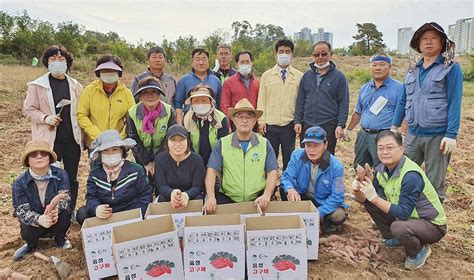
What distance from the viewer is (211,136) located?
161 inches

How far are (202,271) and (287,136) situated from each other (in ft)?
7.80

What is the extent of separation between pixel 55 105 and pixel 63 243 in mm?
1449

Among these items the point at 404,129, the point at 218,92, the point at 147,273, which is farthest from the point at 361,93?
the point at 147,273

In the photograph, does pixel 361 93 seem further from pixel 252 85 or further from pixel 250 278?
pixel 250 278

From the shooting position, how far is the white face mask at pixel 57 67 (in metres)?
3.95

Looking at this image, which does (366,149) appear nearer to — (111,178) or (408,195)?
(408,195)

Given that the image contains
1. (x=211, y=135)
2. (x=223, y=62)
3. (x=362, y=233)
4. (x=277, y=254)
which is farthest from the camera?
(x=223, y=62)

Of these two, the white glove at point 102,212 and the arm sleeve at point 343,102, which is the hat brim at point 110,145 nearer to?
the white glove at point 102,212

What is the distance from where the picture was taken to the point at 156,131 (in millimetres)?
3951

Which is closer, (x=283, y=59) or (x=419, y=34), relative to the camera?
(x=419, y=34)

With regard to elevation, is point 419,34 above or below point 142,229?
above

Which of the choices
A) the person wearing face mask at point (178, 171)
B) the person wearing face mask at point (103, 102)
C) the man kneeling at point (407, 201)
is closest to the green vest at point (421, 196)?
the man kneeling at point (407, 201)

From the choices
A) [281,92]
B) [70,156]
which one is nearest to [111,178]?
[70,156]

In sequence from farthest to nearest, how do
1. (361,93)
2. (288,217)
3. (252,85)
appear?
(252,85) < (361,93) < (288,217)
